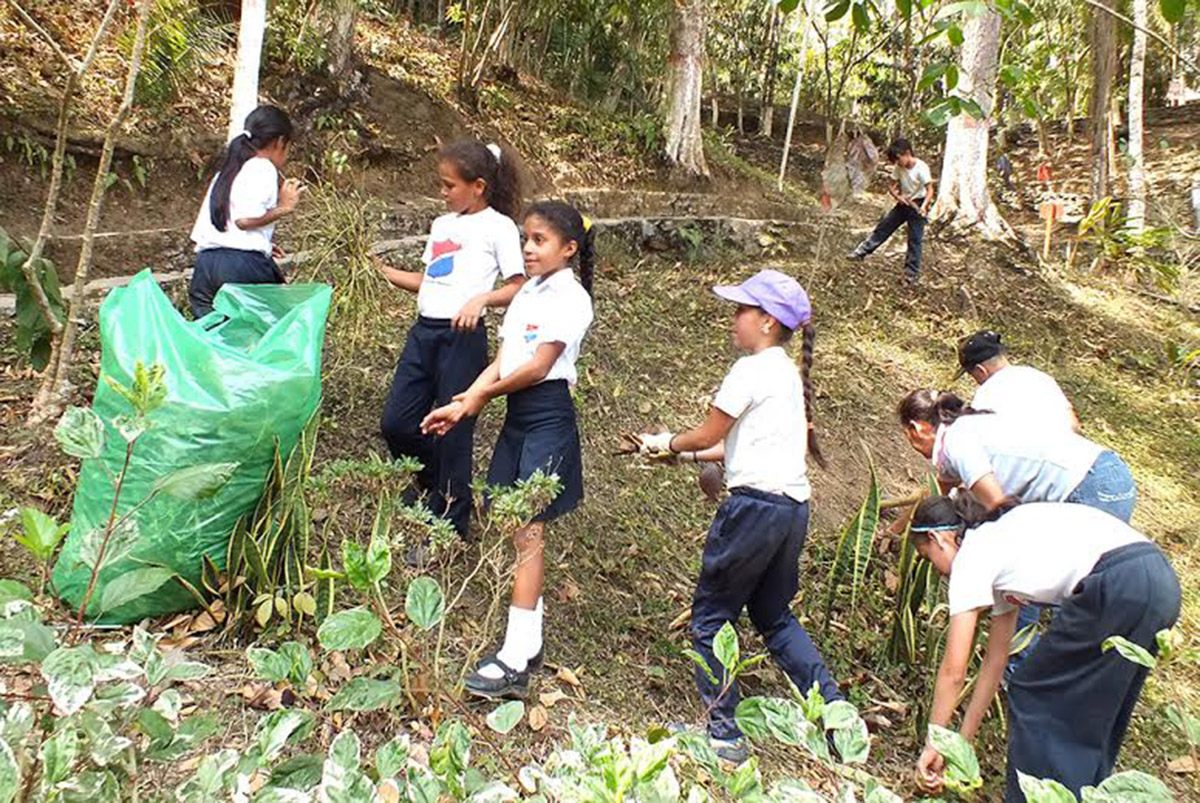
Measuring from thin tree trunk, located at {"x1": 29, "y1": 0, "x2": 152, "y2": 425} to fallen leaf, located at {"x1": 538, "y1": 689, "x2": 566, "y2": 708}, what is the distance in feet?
6.50

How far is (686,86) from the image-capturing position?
8242 mm

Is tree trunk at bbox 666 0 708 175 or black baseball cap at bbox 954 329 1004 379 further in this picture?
tree trunk at bbox 666 0 708 175

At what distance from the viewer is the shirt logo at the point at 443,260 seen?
2.80 metres

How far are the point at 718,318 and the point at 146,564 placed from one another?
480cm

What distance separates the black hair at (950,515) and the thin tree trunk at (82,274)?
278 cm

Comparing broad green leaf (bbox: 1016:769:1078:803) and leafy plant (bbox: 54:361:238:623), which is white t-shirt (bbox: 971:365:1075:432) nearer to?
broad green leaf (bbox: 1016:769:1078:803)

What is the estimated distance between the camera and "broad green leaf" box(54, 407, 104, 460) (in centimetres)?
118

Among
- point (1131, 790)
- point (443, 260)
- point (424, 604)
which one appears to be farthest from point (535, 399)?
point (1131, 790)

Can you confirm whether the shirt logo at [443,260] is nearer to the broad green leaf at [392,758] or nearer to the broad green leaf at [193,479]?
the broad green leaf at [193,479]

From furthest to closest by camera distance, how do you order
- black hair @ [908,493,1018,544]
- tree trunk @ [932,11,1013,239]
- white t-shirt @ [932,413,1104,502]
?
tree trunk @ [932,11,1013,239], white t-shirt @ [932,413,1104,502], black hair @ [908,493,1018,544]

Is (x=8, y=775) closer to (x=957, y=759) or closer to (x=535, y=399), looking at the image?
(x=957, y=759)

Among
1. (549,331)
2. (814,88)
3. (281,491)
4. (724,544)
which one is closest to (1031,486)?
(724,544)

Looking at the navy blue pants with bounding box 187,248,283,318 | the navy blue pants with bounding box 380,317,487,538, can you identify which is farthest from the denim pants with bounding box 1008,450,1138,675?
the navy blue pants with bounding box 187,248,283,318

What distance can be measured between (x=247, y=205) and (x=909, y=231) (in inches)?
237
